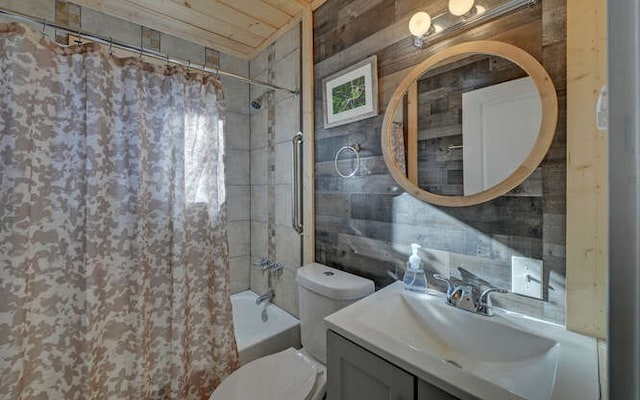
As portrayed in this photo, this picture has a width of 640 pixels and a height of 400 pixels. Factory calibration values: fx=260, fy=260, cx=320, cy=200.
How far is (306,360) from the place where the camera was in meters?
1.28

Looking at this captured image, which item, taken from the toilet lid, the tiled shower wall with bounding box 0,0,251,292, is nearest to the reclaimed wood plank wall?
the toilet lid

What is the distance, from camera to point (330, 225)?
1.58m

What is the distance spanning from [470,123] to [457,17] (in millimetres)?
428

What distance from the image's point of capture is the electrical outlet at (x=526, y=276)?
34.2 inches

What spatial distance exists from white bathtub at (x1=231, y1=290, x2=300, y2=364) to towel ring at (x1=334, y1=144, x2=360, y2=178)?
1092 millimetres

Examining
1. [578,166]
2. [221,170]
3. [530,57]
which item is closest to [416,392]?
[578,166]

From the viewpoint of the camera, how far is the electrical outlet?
2.85ft

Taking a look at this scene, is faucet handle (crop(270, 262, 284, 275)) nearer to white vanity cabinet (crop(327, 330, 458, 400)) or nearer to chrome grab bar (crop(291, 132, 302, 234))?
chrome grab bar (crop(291, 132, 302, 234))

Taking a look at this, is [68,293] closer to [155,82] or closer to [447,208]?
[155,82]

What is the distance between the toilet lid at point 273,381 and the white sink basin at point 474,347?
1.50ft

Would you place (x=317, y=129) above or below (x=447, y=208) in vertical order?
above

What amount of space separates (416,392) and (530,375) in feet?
1.13

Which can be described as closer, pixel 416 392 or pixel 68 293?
pixel 416 392

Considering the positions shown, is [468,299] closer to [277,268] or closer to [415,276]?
[415,276]
